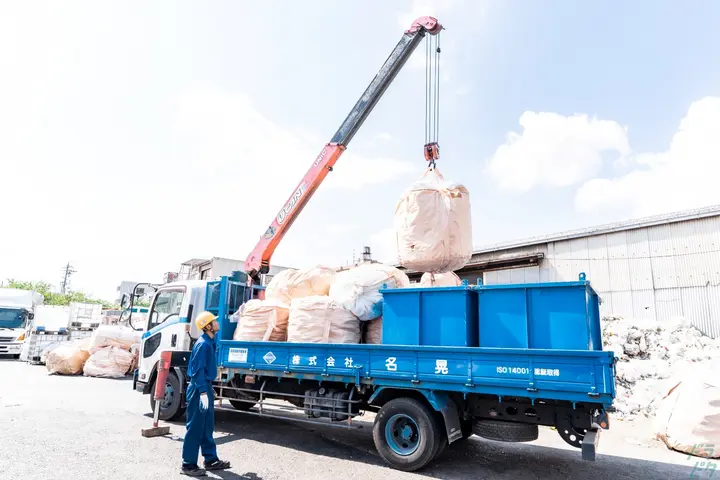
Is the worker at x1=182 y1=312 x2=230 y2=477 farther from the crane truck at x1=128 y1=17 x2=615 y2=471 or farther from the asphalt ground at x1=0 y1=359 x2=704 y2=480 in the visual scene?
the crane truck at x1=128 y1=17 x2=615 y2=471

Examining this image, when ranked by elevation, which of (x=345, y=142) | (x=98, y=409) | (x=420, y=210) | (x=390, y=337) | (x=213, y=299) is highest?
(x=345, y=142)

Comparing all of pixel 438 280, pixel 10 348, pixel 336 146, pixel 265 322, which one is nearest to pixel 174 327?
pixel 265 322

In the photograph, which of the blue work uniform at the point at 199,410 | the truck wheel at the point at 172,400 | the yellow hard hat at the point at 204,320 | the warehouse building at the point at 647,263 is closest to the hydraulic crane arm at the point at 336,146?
the truck wheel at the point at 172,400

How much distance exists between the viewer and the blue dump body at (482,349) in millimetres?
4656

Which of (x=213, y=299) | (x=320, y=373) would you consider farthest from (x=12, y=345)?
(x=320, y=373)

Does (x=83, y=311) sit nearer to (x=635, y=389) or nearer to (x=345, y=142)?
(x=345, y=142)

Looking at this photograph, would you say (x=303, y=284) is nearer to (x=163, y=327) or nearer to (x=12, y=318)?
(x=163, y=327)

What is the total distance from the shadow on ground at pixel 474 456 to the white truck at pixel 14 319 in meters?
16.8

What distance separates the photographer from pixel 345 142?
1028 centimetres

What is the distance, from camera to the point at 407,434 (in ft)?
18.1

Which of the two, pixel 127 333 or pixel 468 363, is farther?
pixel 127 333

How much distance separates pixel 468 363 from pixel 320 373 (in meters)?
2.02

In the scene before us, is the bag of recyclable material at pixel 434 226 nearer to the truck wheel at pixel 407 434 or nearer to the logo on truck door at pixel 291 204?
the truck wheel at pixel 407 434

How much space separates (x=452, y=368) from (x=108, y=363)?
45.7 ft
